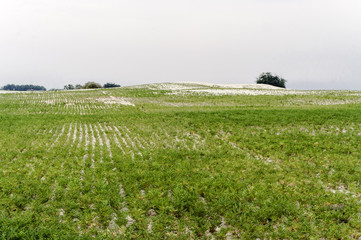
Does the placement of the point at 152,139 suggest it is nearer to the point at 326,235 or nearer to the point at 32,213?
the point at 32,213

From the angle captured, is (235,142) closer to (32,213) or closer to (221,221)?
(221,221)

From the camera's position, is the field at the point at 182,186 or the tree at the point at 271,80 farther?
the tree at the point at 271,80

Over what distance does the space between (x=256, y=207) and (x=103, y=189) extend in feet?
18.8

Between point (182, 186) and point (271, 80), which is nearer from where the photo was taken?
point (182, 186)

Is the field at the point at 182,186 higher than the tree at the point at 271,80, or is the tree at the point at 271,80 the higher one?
the tree at the point at 271,80

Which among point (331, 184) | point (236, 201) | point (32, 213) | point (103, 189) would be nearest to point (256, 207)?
point (236, 201)

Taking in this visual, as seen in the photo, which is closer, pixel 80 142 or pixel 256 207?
pixel 256 207

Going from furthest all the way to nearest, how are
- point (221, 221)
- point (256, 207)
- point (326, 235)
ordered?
Answer: 1. point (256, 207)
2. point (221, 221)
3. point (326, 235)

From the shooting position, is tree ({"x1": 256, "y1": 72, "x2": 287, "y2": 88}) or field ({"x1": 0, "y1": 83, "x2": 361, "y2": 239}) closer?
field ({"x1": 0, "y1": 83, "x2": 361, "y2": 239})

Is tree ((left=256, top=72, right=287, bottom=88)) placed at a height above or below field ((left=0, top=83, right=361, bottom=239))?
above

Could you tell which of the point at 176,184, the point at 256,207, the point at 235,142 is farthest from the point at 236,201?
the point at 235,142

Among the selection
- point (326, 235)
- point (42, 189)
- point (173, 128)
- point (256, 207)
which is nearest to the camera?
point (326, 235)

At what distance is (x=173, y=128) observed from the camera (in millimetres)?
20375

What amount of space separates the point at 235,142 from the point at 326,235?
391 inches
